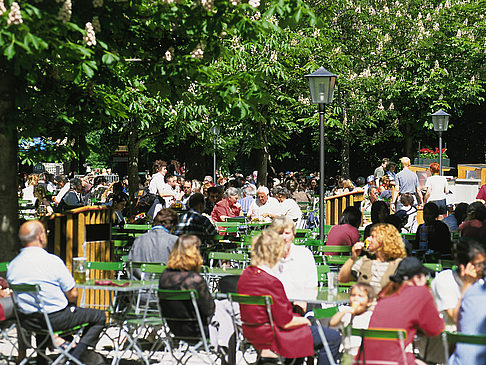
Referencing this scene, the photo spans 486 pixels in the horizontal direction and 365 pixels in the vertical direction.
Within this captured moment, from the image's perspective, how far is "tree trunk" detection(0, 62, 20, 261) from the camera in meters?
8.88

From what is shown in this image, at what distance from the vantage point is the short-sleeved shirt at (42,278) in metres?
7.29

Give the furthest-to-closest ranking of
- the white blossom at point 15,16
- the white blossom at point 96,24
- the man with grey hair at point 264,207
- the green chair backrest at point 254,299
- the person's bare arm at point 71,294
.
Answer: the man with grey hair at point 264,207 → the white blossom at point 96,24 → the person's bare arm at point 71,294 → the white blossom at point 15,16 → the green chair backrest at point 254,299

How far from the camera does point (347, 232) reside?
1093cm

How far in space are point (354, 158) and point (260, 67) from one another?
2684 cm

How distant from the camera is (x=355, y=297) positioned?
20.7 ft

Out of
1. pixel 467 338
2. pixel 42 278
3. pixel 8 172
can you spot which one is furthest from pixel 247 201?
pixel 467 338

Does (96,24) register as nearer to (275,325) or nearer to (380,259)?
(275,325)

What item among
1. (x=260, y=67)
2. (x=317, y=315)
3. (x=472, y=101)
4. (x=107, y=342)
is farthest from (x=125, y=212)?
(x=472, y=101)

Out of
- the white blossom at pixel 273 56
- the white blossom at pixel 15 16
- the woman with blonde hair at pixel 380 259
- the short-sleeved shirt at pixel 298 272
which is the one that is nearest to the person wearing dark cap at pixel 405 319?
the woman with blonde hair at pixel 380 259

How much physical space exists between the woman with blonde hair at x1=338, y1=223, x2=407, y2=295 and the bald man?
9.28 ft

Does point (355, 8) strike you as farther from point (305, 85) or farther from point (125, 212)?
point (125, 212)

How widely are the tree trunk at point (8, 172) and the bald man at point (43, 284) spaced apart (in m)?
1.87

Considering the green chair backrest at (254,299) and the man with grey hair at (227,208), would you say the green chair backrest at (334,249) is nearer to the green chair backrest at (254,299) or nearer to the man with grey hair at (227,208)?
the green chair backrest at (254,299)

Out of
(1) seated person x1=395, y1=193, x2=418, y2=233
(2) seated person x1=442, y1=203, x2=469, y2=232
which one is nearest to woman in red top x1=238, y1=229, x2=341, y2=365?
(2) seated person x1=442, y1=203, x2=469, y2=232
